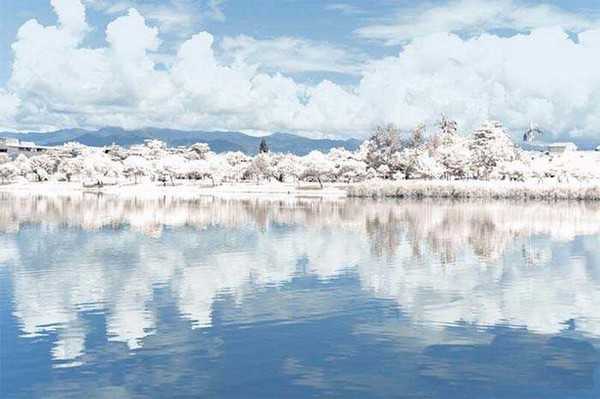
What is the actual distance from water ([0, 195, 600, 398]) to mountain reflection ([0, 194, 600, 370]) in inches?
5.0

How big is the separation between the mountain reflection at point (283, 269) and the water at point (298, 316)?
0.13m

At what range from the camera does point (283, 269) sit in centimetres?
3369

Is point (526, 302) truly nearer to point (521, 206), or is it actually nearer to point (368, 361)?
point (368, 361)

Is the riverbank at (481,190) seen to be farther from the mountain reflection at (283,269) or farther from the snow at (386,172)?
the mountain reflection at (283,269)

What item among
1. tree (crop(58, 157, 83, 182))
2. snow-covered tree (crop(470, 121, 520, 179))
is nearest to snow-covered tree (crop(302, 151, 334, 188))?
snow-covered tree (crop(470, 121, 520, 179))

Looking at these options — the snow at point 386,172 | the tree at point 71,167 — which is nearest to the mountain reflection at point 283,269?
the snow at point 386,172

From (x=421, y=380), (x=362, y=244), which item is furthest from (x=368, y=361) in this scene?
(x=362, y=244)

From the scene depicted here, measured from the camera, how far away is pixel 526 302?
26172mm

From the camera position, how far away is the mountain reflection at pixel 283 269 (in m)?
23.6

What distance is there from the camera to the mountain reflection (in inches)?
929

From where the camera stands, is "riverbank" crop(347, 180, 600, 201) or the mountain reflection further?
"riverbank" crop(347, 180, 600, 201)

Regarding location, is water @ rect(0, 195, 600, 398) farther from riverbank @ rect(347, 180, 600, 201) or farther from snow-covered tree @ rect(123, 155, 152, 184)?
snow-covered tree @ rect(123, 155, 152, 184)

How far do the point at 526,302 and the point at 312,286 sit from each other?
8.57 meters

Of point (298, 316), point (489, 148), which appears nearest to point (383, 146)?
point (489, 148)
